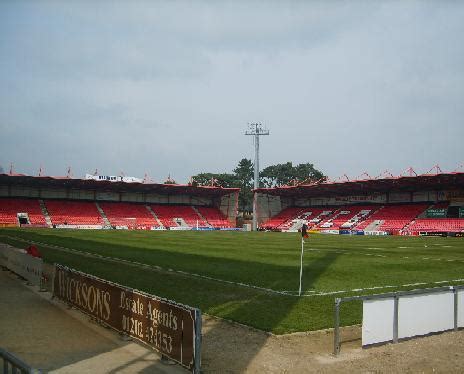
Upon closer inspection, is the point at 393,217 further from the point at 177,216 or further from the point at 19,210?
the point at 19,210

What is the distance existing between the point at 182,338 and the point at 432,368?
5003 mm

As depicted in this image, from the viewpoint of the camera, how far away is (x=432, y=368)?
8.91m

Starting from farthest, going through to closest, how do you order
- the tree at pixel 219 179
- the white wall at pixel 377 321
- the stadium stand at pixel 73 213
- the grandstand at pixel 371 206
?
the tree at pixel 219 179 < the stadium stand at pixel 73 213 < the grandstand at pixel 371 206 < the white wall at pixel 377 321

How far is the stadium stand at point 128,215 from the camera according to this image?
3046 inches

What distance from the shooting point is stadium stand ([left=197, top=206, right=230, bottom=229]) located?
287 ft

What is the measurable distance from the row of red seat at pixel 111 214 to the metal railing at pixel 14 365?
68.5 m

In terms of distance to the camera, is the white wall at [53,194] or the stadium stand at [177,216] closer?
the white wall at [53,194]

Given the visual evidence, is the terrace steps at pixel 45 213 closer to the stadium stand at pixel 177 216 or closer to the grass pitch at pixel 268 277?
the stadium stand at pixel 177 216

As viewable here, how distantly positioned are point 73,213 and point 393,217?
170 feet

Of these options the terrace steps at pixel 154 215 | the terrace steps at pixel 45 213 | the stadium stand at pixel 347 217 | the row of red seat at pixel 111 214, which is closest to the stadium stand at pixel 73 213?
the row of red seat at pixel 111 214

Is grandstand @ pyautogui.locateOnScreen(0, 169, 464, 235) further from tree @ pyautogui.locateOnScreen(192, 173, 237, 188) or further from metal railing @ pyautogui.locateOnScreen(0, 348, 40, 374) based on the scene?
metal railing @ pyautogui.locateOnScreen(0, 348, 40, 374)

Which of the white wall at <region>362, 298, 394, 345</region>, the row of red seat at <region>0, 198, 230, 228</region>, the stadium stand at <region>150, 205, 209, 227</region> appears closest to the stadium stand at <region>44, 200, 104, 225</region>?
the row of red seat at <region>0, 198, 230, 228</region>

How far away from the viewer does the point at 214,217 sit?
296 feet

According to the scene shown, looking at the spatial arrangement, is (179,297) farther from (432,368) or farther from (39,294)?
(432,368)
